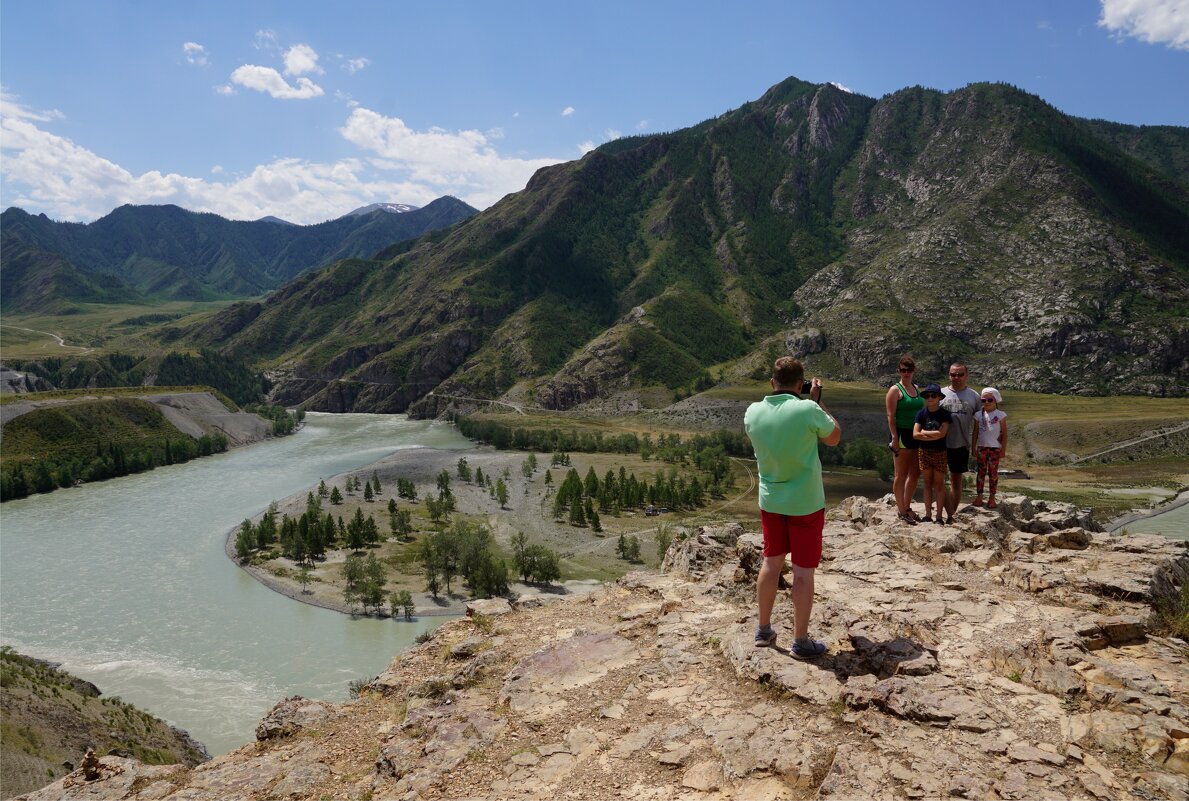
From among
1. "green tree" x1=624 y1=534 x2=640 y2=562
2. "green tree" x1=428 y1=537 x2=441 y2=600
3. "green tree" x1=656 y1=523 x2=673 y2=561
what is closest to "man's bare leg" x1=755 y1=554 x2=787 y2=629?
"green tree" x1=428 y1=537 x2=441 y2=600

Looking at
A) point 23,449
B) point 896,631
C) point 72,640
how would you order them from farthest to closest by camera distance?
point 23,449 < point 72,640 < point 896,631

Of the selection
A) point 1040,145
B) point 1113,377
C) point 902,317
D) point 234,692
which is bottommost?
point 234,692

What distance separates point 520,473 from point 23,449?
86.4 metres

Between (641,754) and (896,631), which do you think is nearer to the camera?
(641,754)

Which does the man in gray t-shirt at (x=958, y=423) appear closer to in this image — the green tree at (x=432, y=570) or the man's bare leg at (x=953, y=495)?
the man's bare leg at (x=953, y=495)

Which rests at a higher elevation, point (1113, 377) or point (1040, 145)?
point (1040, 145)

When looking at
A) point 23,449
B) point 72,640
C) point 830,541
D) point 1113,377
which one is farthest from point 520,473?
point 1113,377

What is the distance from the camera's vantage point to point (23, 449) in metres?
106

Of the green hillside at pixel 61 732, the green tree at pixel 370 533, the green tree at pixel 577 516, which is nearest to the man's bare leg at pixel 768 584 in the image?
the green hillside at pixel 61 732

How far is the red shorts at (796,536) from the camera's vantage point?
25.1ft

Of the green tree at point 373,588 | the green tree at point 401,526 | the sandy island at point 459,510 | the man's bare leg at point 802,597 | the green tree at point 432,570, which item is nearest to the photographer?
the man's bare leg at point 802,597

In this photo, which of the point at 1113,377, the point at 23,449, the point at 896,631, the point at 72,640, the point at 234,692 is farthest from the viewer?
the point at 1113,377

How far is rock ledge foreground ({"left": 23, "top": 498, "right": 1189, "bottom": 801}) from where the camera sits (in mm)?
5910

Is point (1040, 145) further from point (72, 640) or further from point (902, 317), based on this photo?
point (72, 640)
